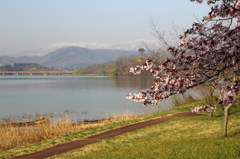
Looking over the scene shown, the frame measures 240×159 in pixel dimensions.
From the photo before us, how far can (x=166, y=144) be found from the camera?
10.7 metres

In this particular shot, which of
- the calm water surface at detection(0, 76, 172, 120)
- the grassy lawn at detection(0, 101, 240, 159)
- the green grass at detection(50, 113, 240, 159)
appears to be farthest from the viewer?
the calm water surface at detection(0, 76, 172, 120)

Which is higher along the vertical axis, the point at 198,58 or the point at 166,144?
the point at 198,58

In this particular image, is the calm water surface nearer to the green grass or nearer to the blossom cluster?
the green grass

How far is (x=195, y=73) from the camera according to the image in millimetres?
6777

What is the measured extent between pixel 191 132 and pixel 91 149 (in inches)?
216

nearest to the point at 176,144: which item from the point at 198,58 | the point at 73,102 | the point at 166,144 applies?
the point at 166,144

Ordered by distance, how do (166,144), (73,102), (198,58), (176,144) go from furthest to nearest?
(73,102)
(166,144)
(176,144)
(198,58)

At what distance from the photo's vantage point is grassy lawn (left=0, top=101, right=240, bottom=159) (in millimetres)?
8727

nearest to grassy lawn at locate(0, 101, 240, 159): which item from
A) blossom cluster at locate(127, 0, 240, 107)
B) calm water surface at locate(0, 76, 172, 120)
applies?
blossom cluster at locate(127, 0, 240, 107)

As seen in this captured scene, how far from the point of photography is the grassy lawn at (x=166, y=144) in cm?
873

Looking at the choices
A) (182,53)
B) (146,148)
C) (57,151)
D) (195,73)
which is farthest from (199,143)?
(57,151)

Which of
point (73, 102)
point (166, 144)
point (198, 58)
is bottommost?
point (73, 102)

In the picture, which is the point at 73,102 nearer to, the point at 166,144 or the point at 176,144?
the point at 166,144

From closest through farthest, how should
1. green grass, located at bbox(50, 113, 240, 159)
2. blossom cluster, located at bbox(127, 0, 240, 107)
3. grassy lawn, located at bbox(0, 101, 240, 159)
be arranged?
blossom cluster, located at bbox(127, 0, 240, 107) < green grass, located at bbox(50, 113, 240, 159) < grassy lawn, located at bbox(0, 101, 240, 159)
